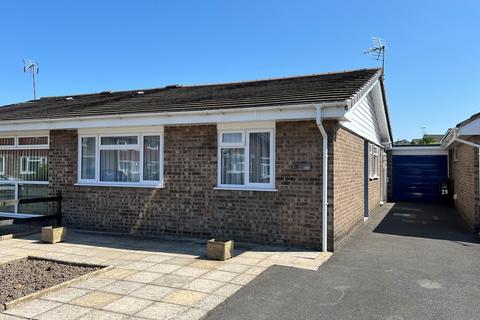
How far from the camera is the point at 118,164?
33.1 feet

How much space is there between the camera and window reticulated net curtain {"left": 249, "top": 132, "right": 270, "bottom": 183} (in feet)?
28.1

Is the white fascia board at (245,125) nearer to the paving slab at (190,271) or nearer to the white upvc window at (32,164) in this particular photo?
the paving slab at (190,271)

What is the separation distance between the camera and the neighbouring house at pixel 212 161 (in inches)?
316

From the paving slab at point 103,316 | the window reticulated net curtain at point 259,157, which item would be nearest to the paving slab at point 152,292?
the paving slab at point 103,316

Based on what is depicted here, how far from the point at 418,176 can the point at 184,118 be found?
14945 mm

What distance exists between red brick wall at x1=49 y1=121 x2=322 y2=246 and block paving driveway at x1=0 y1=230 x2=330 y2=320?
1.57 ft

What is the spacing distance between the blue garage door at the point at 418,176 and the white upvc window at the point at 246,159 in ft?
45.1

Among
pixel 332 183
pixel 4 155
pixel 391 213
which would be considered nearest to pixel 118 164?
pixel 4 155

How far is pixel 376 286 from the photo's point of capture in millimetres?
5793

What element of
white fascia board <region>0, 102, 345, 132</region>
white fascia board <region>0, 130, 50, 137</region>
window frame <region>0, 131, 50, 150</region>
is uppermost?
white fascia board <region>0, 102, 345, 132</region>

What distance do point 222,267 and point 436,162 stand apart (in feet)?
54.3

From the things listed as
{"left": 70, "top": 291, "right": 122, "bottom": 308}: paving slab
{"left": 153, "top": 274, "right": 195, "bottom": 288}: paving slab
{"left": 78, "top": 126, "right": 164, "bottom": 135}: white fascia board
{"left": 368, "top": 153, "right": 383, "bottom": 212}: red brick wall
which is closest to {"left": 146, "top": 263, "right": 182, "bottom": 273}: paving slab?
{"left": 153, "top": 274, "right": 195, "bottom": 288}: paving slab

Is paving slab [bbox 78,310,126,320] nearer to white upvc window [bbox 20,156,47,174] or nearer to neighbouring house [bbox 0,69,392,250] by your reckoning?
neighbouring house [bbox 0,69,392,250]

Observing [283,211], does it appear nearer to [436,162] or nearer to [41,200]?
[41,200]
